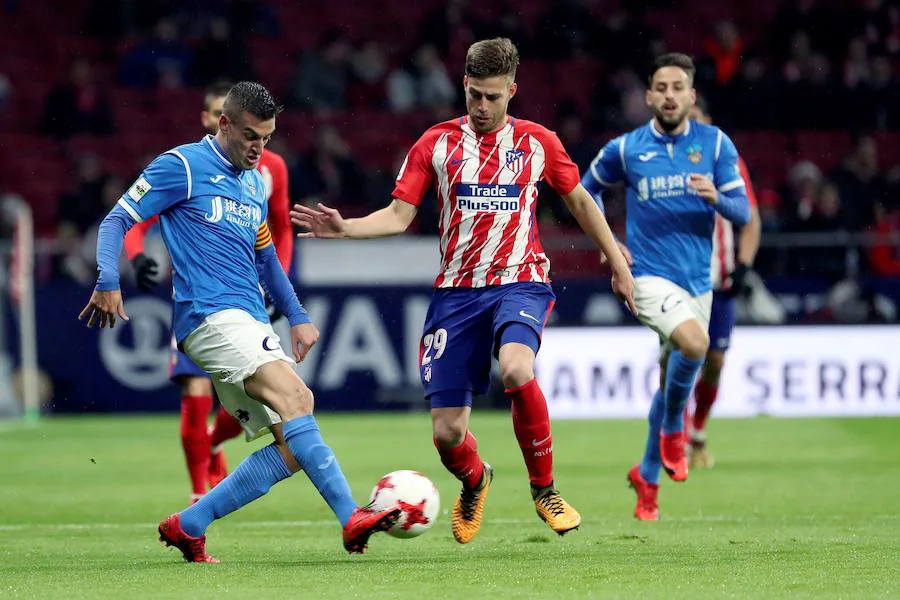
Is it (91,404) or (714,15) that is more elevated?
(714,15)

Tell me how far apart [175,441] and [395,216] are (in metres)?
7.45

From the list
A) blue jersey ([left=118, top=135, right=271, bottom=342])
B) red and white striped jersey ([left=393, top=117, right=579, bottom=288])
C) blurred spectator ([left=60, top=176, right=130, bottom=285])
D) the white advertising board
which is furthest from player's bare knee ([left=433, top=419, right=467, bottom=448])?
blurred spectator ([left=60, top=176, right=130, bottom=285])

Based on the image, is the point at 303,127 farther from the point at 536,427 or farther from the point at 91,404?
the point at 536,427

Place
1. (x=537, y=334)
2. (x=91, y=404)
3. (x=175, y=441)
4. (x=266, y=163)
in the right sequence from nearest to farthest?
(x=537, y=334) < (x=266, y=163) < (x=175, y=441) < (x=91, y=404)

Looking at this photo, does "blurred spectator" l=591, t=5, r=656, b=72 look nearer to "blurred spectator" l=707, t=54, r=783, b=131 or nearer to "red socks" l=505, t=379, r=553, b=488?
"blurred spectator" l=707, t=54, r=783, b=131

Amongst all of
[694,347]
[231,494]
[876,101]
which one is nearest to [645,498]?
[694,347]

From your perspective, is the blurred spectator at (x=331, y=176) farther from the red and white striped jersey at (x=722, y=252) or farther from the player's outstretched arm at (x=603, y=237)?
the player's outstretched arm at (x=603, y=237)

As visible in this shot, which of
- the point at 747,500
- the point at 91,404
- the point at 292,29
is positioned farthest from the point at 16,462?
the point at 292,29

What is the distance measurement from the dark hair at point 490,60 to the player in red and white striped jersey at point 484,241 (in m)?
0.01

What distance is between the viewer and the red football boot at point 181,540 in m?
6.22

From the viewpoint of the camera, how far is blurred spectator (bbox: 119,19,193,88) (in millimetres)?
20609

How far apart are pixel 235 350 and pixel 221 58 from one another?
46.6 ft

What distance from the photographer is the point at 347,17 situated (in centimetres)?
2203

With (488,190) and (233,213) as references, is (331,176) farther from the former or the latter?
(233,213)
